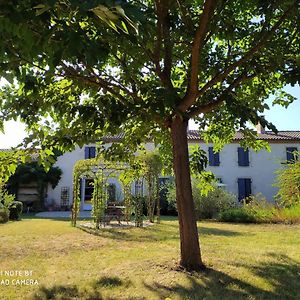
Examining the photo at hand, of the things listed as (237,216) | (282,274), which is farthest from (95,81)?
(237,216)

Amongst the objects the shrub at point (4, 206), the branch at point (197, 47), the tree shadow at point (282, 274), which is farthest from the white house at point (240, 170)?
the branch at point (197, 47)

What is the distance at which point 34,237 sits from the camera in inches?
445

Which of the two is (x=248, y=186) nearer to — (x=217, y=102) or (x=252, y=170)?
(x=252, y=170)

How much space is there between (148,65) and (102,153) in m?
2.17

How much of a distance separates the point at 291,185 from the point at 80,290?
50.7ft

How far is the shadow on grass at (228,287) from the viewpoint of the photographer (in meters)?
4.99

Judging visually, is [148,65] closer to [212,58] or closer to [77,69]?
[212,58]

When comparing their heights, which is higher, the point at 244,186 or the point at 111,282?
the point at 244,186

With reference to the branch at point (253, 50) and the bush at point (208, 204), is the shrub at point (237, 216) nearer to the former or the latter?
the bush at point (208, 204)

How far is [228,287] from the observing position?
17.5 feet

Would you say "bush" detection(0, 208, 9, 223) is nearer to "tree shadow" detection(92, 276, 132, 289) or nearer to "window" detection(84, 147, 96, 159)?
"tree shadow" detection(92, 276, 132, 289)

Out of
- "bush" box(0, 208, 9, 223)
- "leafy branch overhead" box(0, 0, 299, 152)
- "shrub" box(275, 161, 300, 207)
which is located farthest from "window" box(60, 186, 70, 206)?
"leafy branch overhead" box(0, 0, 299, 152)

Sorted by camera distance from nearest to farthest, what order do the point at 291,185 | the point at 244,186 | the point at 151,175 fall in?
the point at 151,175
the point at 291,185
the point at 244,186

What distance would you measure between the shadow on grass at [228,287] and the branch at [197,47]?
2710mm
